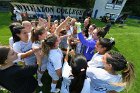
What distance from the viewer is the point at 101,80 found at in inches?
190

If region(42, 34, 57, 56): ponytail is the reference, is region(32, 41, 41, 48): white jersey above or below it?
below

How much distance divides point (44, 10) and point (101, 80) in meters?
26.2

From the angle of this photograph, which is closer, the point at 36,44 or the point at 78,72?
the point at 78,72

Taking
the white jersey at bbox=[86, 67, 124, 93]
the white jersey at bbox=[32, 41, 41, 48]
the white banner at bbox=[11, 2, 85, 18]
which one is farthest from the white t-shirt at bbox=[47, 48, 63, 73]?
the white banner at bbox=[11, 2, 85, 18]

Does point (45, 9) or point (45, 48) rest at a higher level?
point (45, 48)

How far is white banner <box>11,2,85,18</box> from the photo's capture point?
28438 mm

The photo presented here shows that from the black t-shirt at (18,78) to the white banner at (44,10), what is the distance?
2398 centimetres

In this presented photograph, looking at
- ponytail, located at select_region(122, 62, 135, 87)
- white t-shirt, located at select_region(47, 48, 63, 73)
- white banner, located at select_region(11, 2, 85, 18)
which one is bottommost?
white banner, located at select_region(11, 2, 85, 18)

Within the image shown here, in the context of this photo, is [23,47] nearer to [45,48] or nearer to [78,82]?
[45,48]

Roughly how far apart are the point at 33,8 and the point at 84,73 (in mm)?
25456

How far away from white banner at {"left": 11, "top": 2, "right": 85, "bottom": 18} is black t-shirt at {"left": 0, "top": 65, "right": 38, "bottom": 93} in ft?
78.7

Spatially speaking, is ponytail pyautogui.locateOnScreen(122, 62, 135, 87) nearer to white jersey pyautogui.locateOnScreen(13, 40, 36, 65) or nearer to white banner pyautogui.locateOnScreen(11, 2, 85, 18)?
white jersey pyautogui.locateOnScreen(13, 40, 36, 65)

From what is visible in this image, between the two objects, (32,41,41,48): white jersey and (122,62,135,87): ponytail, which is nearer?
(122,62,135,87): ponytail

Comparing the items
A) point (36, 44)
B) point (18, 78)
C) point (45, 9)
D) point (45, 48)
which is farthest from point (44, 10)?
point (18, 78)
